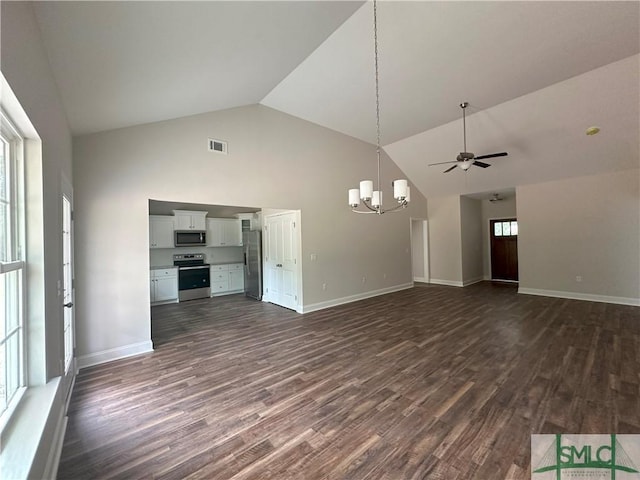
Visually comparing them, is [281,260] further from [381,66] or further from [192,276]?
[381,66]

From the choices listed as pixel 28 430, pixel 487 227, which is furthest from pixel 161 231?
pixel 487 227

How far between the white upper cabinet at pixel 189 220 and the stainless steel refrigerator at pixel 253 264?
42.9 inches

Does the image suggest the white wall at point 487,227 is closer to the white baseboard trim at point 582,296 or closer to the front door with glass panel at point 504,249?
the front door with glass panel at point 504,249

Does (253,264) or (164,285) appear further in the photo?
(253,264)

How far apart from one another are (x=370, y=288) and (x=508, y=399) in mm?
4155

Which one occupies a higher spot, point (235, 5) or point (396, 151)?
point (396, 151)

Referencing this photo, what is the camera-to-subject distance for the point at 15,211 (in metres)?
1.58

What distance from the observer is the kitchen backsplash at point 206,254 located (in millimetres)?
6483

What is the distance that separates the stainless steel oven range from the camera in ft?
20.7

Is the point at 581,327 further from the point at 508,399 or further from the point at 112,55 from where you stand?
the point at 112,55

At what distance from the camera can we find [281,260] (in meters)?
5.77

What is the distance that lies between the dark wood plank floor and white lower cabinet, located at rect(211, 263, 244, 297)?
254cm

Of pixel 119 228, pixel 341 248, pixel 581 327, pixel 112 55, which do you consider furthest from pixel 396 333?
pixel 112 55

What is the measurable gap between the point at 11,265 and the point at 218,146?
3.12 metres
